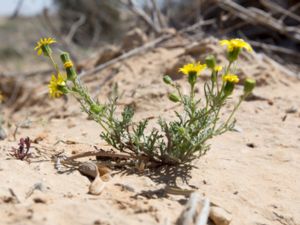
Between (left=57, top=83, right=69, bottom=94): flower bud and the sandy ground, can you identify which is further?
(left=57, top=83, right=69, bottom=94): flower bud

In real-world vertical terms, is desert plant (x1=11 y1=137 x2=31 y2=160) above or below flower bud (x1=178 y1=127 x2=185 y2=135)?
above

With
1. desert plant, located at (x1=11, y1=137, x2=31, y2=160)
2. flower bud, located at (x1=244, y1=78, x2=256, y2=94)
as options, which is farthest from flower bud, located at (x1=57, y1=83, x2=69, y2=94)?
flower bud, located at (x1=244, y1=78, x2=256, y2=94)

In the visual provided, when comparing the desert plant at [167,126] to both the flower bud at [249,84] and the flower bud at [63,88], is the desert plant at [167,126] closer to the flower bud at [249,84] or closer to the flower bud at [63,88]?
the flower bud at [63,88]

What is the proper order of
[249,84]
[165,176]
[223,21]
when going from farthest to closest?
[223,21]
[165,176]
[249,84]

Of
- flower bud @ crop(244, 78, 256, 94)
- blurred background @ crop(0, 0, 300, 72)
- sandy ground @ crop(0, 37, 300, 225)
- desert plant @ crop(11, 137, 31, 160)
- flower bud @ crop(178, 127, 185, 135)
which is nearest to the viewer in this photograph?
sandy ground @ crop(0, 37, 300, 225)

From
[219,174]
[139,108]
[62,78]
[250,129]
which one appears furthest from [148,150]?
[139,108]

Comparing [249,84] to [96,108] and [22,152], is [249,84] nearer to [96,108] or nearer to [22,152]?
[96,108]

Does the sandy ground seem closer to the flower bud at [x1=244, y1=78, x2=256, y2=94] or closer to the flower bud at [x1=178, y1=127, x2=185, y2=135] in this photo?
the flower bud at [x1=178, y1=127, x2=185, y2=135]

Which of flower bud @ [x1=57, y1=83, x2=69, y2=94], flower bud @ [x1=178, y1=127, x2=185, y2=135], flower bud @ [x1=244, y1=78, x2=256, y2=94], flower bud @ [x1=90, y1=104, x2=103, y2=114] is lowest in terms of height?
flower bud @ [x1=178, y1=127, x2=185, y2=135]

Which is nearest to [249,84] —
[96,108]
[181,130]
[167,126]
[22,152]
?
[181,130]
